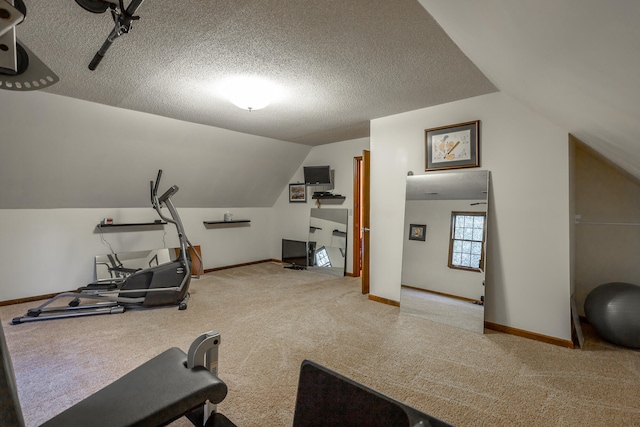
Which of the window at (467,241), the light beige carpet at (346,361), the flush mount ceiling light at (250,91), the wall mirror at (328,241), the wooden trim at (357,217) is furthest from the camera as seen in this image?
the wall mirror at (328,241)

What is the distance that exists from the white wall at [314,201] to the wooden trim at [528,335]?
100 inches

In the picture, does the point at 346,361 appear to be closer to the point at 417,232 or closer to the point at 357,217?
the point at 417,232

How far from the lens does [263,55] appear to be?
2201 mm

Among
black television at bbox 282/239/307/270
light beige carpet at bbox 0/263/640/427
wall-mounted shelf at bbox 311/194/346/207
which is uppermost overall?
wall-mounted shelf at bbox 311/194/346/207

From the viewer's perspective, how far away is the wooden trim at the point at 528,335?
2662 millimetres

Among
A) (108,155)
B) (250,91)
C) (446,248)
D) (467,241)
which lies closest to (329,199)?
(446,248)

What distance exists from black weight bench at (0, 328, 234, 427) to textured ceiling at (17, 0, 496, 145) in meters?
1.81

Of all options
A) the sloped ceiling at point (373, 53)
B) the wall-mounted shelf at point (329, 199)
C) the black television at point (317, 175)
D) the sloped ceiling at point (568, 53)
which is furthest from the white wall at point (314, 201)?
the sloped ceiling at point (568, 53)

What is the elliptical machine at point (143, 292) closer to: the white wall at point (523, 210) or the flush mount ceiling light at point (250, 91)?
the flush mount ceiling light at point (250, 91)

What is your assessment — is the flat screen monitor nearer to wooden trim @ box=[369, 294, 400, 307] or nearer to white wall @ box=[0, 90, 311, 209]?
wooden trim @ box=[369, 294, 400, 307]

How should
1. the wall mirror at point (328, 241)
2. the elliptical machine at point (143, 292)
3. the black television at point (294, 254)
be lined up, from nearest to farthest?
the elliptical machine at point (143, 292)
the wall mirror at point (328, 241)
the black television at point (294, 254)

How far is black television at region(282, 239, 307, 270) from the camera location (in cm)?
587

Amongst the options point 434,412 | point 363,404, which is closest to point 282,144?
point 434,412

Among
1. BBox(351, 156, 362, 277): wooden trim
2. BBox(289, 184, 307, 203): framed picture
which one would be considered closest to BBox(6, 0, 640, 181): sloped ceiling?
BBox(351, 156, 362, 277): wooden trim
